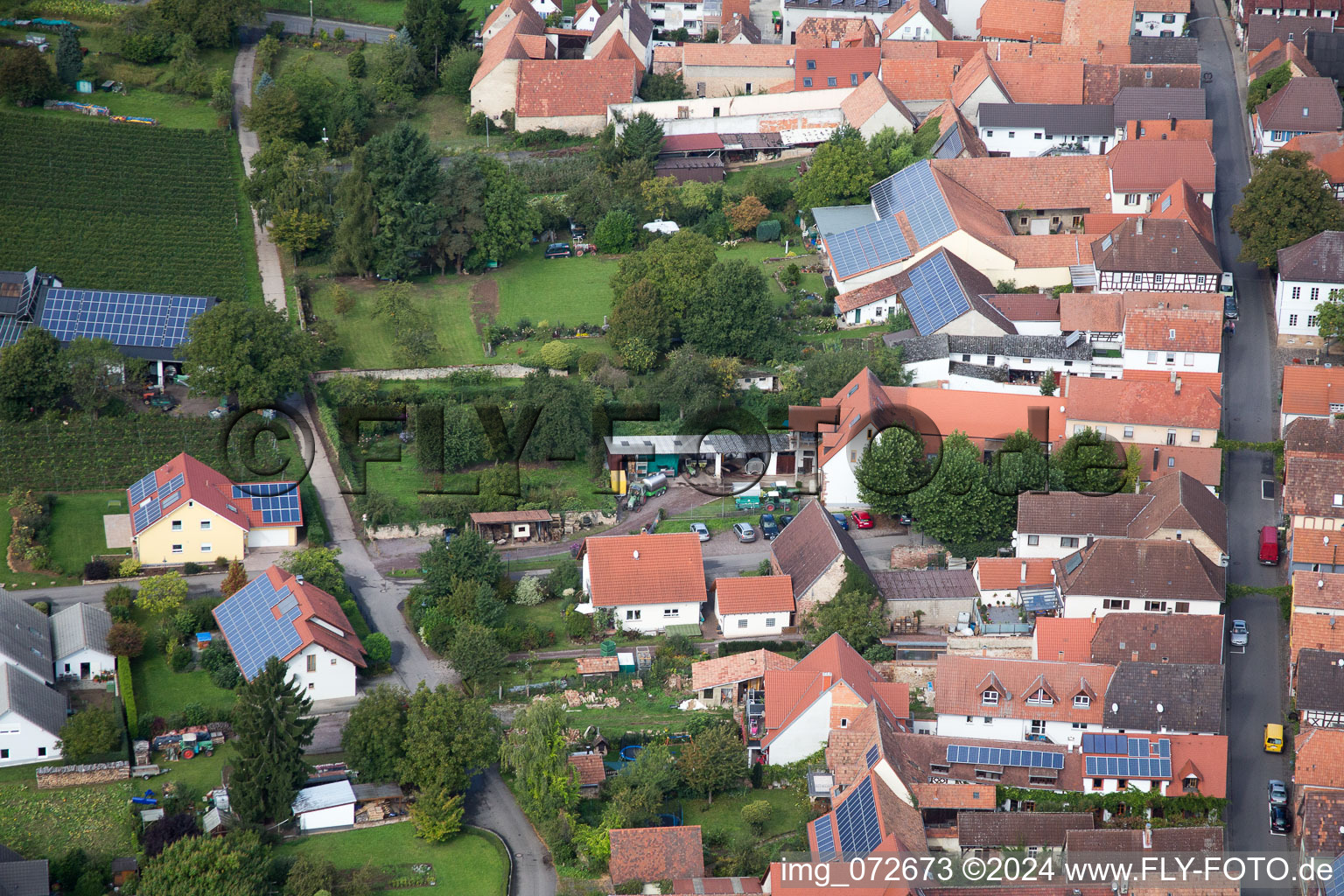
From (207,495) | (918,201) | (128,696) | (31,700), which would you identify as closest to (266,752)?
(128,696)

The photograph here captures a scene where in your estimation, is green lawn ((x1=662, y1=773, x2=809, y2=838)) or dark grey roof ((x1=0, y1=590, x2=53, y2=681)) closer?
green lawn ((x1=662, y1=773, x2=809, y2=838))

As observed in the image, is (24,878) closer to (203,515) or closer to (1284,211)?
(203,515)

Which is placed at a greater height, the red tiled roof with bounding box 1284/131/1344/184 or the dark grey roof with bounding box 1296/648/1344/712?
the red tiled roof with bounding box 1284/131/1344/184

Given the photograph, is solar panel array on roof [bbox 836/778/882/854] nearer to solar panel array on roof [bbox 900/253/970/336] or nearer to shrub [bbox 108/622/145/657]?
shrub [bbox 108/622/145/657]

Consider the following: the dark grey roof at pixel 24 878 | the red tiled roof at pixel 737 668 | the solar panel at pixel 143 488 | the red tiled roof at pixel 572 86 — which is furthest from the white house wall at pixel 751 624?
the red tiled roof at pixel 572 86

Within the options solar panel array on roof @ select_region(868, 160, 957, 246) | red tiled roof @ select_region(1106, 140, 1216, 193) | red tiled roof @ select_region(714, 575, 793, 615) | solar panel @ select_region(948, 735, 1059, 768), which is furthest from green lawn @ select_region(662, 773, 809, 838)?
red tiled roof @ select_region(1106, 140, 1216, 193)

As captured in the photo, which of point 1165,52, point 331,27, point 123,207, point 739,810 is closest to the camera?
point 739,810

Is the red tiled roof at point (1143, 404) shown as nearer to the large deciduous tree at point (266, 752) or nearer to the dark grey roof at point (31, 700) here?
the large deciduous tree at point (266, 752)
